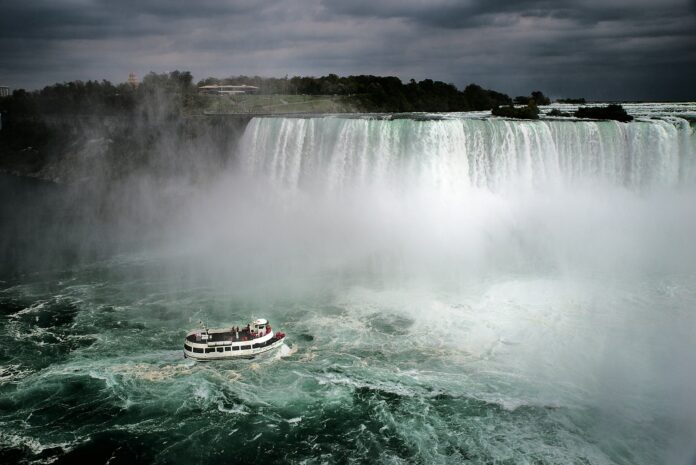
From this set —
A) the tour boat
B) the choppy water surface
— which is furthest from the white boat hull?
the choppy water surface

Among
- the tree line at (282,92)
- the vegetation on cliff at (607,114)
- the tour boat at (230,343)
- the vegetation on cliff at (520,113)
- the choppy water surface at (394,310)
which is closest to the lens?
the choppy water surface at (394,310)

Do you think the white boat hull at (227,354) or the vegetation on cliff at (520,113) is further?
the vegetation on cliff at (520,113)

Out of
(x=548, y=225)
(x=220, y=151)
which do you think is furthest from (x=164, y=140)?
(x=548, y=225)

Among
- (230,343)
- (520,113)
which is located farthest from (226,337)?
(520,113)

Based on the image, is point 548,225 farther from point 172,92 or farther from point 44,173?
point 44,173

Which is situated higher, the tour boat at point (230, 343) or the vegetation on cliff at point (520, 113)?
the vegetation on cliff at point (520, 113)

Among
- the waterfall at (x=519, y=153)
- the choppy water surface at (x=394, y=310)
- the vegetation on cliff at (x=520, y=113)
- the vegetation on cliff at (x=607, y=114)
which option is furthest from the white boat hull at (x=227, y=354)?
the vegetation on cliff at (x=520, y=113)

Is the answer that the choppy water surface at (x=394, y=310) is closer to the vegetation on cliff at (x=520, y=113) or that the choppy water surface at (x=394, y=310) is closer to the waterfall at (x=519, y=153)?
the waterfall at (x=519, y=153)
